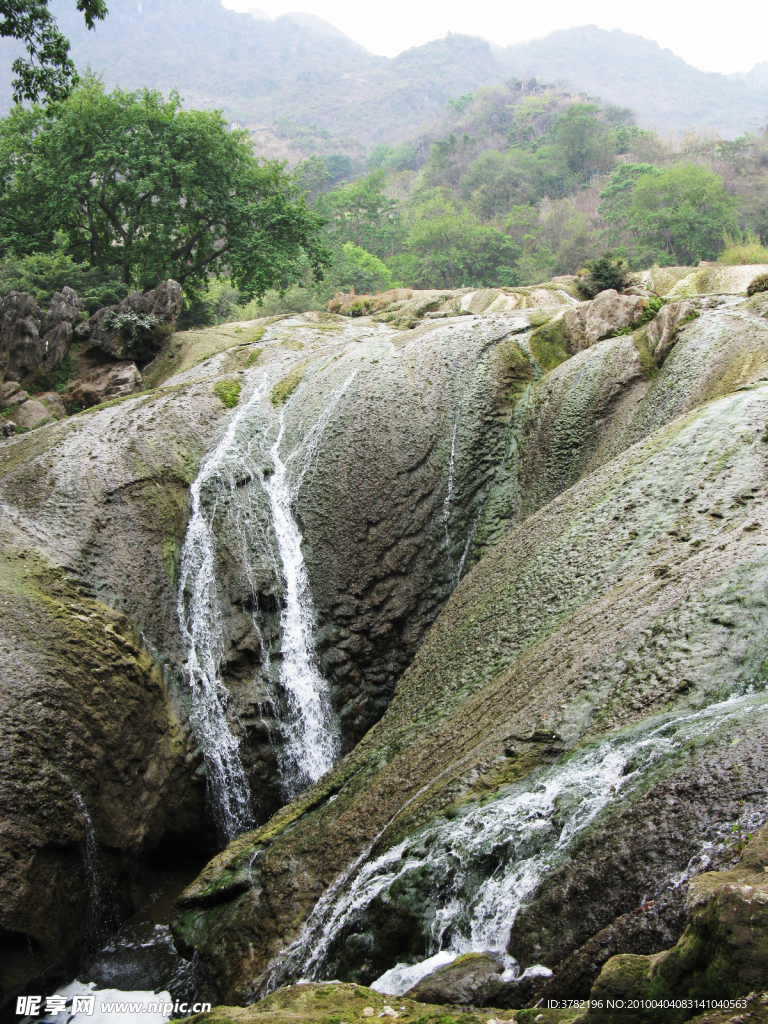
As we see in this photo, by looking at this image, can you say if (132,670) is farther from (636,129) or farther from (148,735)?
(636,129)

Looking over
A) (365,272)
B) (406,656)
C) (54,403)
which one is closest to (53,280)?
(54,403)

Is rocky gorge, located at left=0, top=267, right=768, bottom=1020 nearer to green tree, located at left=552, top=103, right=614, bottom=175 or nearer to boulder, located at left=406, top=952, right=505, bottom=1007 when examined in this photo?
boulder, located at left=406, top=952, right=505, bottom=1007

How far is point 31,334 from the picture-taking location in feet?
59.9

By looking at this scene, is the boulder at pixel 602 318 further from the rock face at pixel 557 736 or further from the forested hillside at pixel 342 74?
the forested hillside at pixel 342 74

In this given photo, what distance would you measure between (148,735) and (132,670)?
2.77 feet

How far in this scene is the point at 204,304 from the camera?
2520 centimetres

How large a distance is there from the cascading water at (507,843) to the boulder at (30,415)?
14.8 metres

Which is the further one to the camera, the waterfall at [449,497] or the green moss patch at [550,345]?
the green moss patch at [550,345]

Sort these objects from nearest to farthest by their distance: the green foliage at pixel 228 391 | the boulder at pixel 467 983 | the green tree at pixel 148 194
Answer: the boulder at pixel 467 983 < the green foliage at pixel 228 391 < the green tree at pixel 148 194

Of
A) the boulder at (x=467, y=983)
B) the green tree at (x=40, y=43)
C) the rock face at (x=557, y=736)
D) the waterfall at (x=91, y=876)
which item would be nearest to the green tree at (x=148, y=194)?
the green tree at (x=40, y=43)

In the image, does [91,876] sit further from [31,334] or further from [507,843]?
[31,334]

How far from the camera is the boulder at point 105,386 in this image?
1766cm

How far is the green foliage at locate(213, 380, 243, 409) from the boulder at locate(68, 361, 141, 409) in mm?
4798

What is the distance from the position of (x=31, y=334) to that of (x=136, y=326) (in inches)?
107
